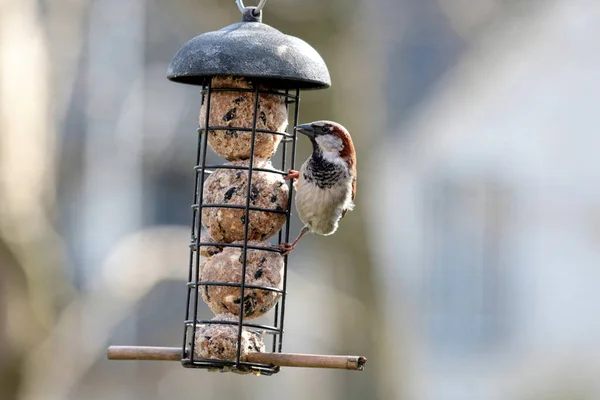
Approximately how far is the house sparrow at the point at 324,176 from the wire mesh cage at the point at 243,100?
0.41 feet

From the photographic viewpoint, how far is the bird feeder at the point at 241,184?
18.7ft

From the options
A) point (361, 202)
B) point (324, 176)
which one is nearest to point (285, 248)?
point (324, 176)

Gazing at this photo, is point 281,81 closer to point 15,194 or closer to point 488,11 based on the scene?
point 15,194

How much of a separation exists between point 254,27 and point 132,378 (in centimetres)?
1009

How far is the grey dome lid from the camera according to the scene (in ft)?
18.5

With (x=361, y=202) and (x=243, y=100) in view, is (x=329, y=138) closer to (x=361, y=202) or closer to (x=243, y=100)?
(x=243, y=100)

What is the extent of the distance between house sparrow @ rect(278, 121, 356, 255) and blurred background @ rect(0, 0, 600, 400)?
16.1 ft

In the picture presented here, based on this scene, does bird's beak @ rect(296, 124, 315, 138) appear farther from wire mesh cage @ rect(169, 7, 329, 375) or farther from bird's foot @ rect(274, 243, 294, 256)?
bird's foot @ rect(274, 243, 294, 256)

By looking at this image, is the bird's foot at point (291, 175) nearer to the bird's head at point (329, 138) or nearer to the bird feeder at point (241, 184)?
the bird feeder at point (241, 184)

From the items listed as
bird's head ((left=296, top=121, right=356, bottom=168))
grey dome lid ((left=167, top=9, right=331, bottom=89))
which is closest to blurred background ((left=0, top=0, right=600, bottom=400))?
bird's head ((left=296, top=121, right=356, bottom=168))

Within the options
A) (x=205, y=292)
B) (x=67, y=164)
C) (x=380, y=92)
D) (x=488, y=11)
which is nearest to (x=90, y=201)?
(x=67, y=164)

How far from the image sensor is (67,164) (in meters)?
17.3

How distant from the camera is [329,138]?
20.8ft

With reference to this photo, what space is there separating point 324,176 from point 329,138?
0.20 metres
